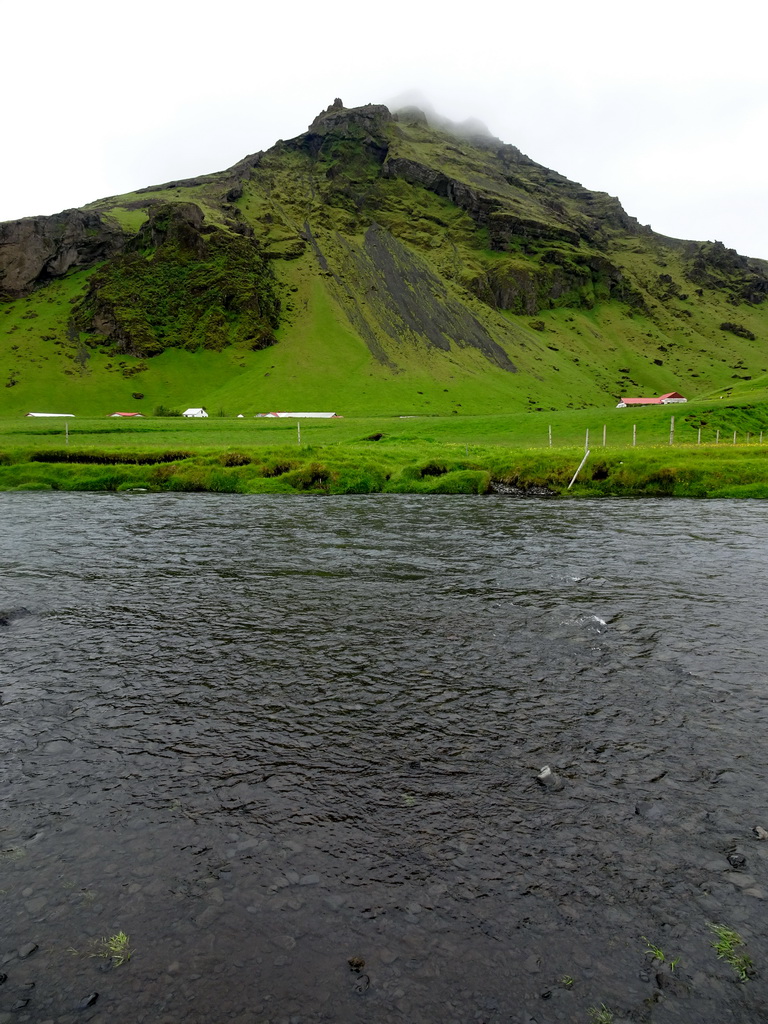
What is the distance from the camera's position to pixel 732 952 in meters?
5.69

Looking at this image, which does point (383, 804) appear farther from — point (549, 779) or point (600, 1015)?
point (600, 1015)

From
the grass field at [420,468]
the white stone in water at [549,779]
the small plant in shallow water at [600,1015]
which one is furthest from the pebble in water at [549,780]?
the grass field at [420,468]

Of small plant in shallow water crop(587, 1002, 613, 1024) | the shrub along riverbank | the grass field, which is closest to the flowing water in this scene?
small plant in shallow water crop(587, 1002, 613, 1024)

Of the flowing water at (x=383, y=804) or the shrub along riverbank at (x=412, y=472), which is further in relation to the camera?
the shrub along riverbank at (x=412, y=472)

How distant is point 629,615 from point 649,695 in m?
4.54

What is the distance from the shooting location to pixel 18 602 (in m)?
16.4

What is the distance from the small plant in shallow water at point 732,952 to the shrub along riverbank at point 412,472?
3553cm

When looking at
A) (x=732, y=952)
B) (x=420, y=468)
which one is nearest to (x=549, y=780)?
(x=732, y=952)

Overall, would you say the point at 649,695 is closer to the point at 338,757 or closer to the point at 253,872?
the point at 338,757

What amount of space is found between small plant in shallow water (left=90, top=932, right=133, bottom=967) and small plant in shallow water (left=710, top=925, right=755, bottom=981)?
5.61 meters

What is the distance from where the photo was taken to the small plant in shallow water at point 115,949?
5.66 m

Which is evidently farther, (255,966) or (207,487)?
(207,487)

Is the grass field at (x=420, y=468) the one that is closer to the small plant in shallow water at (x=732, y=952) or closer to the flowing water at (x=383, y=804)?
the flowing water at (x=383, y=804)

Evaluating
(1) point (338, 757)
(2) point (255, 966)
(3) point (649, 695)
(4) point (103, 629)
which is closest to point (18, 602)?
(4) point (103, 629)
